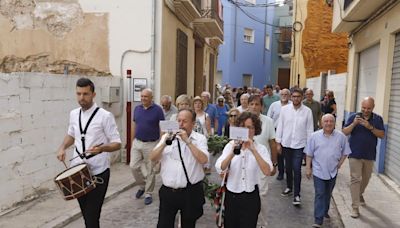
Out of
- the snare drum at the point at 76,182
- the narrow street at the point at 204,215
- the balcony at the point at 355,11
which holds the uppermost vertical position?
the balcony at the point at 355,11

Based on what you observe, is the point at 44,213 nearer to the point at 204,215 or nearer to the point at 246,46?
the point at 204,215

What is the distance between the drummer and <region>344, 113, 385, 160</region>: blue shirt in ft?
10.9

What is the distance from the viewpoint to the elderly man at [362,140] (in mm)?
5320

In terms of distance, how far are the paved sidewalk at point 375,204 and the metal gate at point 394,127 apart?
228 mm

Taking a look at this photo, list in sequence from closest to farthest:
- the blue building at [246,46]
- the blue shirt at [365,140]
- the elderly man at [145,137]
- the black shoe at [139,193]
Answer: the blue shirt at [365,140], the elderly man at [145,137], the black shoe at [139,193], the blue building at [246,46]

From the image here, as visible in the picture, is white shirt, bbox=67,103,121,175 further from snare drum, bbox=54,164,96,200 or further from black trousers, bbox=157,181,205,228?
black trousers, bbox=157,181,205,228

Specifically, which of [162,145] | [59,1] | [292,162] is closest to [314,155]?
[292,162]

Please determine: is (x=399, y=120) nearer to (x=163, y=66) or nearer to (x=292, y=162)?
(x=292, y=162)

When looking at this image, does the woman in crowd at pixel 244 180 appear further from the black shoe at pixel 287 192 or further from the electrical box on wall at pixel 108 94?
the electrical box on wall at pixel 108 94

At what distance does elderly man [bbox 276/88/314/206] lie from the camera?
20.3 feet

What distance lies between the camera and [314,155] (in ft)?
17.2

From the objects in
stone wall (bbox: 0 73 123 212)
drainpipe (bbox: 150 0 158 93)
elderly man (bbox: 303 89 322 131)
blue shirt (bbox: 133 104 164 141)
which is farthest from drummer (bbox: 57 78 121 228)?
elderly man (bbox: 303 89 322 131)

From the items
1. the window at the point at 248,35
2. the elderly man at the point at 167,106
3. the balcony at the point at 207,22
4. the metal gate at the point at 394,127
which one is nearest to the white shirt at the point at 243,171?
the elderly man at the point at 167,106

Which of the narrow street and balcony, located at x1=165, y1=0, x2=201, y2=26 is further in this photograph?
balcony, located at x1=165, y1=0, x2=201, y2=26
